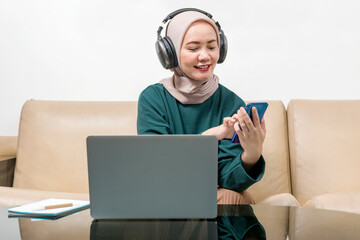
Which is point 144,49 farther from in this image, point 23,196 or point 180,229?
point 180,229

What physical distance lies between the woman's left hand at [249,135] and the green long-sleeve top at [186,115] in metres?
0.10

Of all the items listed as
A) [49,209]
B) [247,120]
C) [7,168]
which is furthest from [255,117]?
[7,168]

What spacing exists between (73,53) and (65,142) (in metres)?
0.57

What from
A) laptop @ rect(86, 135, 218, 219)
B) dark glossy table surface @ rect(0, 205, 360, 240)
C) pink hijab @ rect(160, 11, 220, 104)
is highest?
pink hijab @ rect(160, 11, 220, 104)

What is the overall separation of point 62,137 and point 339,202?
1210 millimetres

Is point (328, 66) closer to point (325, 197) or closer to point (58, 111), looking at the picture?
point (325, 197)

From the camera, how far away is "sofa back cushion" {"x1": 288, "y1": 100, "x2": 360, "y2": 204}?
179 cm

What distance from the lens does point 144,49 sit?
2217mm

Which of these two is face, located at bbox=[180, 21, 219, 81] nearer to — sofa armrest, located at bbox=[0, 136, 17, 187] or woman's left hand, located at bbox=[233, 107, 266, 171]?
woman's left hand, located at bbox=[233, 107, 266, 171]

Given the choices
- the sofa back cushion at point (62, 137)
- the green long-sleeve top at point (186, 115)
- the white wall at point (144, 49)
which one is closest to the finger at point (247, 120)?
the green long-sleeve top at point (186, 115)

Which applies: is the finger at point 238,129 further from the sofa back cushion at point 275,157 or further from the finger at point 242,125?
the sofa back cushion at point 275,157

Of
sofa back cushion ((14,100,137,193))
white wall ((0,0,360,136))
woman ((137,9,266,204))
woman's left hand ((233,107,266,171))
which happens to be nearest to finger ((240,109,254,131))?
woman's left hand ((233,107,266,171))

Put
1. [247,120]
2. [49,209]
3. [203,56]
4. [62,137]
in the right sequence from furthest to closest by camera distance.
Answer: [62,137] → [203,56] → [247,120] → [49,209]

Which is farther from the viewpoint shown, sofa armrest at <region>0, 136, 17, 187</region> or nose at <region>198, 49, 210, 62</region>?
sofa armrest at <region>0, 136, 17, 187</region>
